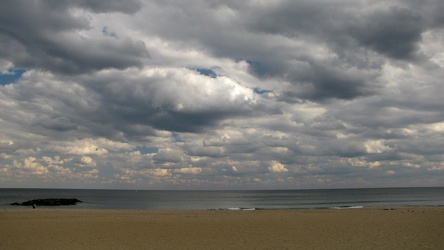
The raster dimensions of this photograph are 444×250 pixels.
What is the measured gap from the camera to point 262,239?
2180 centimetres

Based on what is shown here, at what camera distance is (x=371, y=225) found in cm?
2806

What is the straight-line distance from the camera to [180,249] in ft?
62.7

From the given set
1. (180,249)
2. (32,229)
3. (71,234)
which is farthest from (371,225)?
(32,229)

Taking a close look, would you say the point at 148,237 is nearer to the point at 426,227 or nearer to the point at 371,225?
the point at 371,225

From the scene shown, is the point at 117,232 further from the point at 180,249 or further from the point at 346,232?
the point at 346,232

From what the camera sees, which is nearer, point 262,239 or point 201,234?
point 262,239

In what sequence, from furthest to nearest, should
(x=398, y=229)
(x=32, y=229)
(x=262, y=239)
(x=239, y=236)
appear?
(x=32, y=229), (x=398, y=229), (x=239, y=236), (x=262, y=239)

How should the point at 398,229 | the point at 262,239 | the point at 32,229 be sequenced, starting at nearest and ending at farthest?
1. the point at 262,239
2. the point at 398,229
3. the point at 32,229

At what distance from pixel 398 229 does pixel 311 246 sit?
9361mm

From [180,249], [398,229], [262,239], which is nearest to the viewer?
[180,249]

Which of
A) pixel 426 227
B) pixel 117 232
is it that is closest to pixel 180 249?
pixel 117 232

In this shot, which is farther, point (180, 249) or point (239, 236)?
point (239, 236)

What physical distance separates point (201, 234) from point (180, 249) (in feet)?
18.2

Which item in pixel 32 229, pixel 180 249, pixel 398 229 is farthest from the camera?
pixel 32 229
